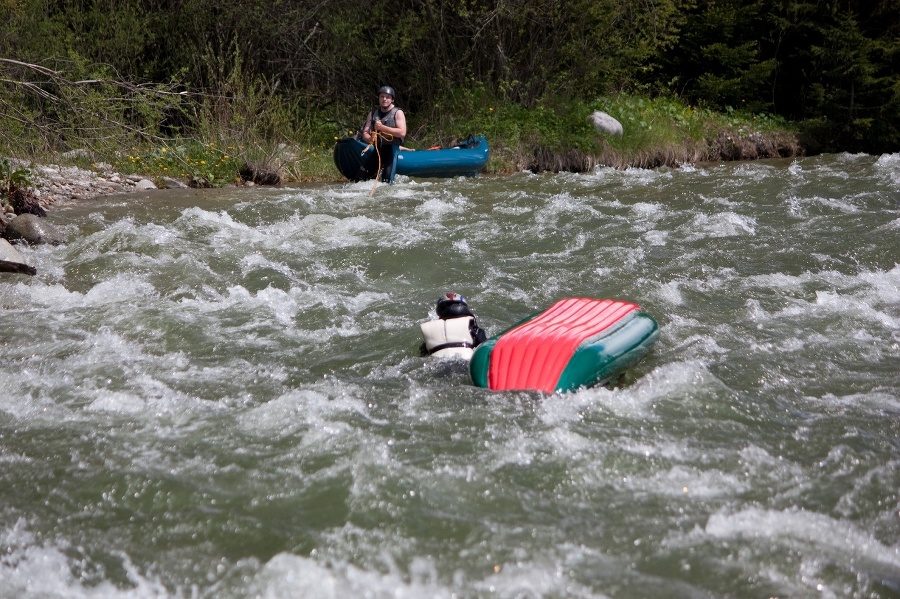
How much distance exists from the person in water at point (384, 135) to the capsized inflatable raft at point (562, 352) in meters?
5.97

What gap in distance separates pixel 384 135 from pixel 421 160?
510 mm

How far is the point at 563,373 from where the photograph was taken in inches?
148

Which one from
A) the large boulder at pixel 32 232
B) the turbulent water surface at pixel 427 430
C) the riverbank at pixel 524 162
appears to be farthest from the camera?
the riverbank at pixel 524 162

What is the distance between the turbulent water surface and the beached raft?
3448 millimetres

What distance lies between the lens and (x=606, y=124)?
12602 mm

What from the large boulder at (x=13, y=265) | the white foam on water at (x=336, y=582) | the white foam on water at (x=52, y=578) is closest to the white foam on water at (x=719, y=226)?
the large boulder at (x=13, y=265)

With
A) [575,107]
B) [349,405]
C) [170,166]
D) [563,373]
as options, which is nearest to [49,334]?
[349,405]

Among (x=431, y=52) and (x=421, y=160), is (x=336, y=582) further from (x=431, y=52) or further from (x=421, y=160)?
(x=431, y=52)

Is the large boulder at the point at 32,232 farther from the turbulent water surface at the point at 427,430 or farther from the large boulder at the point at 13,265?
the large boulder at the point at 13,265

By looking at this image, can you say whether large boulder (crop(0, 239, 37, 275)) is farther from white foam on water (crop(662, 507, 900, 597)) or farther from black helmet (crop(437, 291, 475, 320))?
white foam on water (crop(662, 507, 900, 597))

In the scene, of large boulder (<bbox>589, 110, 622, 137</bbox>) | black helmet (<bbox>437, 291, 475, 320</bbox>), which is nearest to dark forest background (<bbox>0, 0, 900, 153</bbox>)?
large boulder (<bbox>589, 110, 622, 137</bbox>)

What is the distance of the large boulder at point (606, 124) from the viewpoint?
41.1ft

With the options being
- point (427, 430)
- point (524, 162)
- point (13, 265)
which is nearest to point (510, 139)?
point (524, 162)

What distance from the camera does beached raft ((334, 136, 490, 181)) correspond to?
32.8 feet
